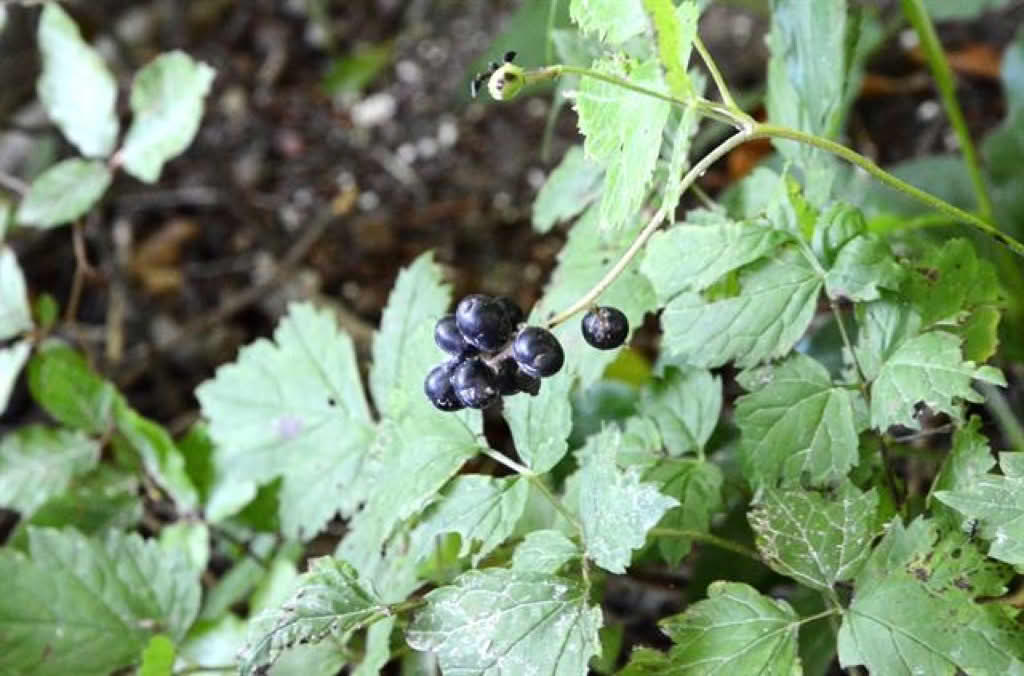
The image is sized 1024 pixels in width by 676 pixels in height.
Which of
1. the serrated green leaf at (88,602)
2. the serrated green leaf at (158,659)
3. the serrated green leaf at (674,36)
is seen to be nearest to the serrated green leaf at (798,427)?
the serrated green leaf at (674,36)

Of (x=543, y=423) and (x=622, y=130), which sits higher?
(x=622, y=130)

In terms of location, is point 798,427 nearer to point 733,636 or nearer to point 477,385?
point 733,636

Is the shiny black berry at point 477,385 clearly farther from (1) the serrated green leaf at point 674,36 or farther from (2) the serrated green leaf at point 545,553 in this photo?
(1) the serrated green leaf at point 674,36

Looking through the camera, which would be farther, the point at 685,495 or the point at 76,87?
the point at 76,87

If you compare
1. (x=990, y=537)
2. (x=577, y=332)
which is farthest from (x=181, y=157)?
(x=990, y=537)

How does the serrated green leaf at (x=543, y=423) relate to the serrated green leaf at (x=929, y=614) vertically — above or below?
above

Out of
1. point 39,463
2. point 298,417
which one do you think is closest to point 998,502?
point 298,417

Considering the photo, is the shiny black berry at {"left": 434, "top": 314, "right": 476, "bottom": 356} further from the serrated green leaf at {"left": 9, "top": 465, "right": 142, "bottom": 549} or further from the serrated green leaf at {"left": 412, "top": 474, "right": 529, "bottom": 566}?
the serrated green leaf at {"left": 9, "top": 465, "right": 142, "bottom": 549}
